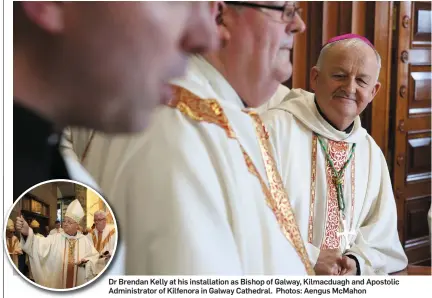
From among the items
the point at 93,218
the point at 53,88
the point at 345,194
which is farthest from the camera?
the point at 345,194

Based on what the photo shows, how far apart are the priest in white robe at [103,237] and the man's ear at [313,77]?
24.1 inches

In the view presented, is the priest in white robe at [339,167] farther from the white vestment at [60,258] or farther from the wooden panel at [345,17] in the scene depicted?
the white vestment at [60,258]

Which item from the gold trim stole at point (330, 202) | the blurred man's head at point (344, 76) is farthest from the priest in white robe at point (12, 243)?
the blurred man's head at point (344, 76)

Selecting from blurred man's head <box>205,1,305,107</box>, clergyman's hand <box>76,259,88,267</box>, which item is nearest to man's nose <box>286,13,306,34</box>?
blurred man's head <box>205,1,305,107</box>

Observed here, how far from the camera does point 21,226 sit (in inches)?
61.6

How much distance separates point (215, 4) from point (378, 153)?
598 millimetres

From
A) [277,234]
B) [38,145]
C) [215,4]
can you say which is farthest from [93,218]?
[215,4]

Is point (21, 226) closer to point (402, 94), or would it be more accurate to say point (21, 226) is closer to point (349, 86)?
point (349, 86)

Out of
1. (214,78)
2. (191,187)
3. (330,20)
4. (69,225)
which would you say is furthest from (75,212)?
(330,20)

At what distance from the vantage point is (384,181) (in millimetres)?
1678

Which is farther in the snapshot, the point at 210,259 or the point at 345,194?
the point at 345,194

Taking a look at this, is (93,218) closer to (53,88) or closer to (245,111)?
(53,88)

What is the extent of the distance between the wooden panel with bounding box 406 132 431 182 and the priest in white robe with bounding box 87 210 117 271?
0.80 meters

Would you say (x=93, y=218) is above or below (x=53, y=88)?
below
